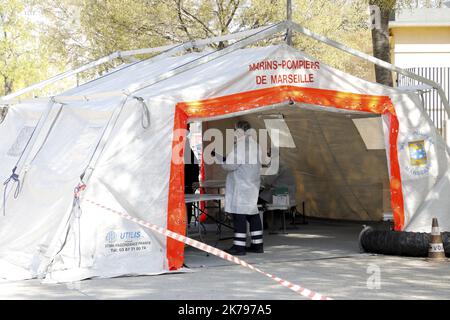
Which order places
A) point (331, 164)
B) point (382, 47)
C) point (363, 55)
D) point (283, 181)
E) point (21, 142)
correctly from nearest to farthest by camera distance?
point (363, 55), point (21, 142), point (283, 181), point (331, 164), point (382, 47)

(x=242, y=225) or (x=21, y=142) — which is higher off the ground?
(x=21, y=142)

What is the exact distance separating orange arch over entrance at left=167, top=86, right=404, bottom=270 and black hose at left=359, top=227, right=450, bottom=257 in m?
0.46

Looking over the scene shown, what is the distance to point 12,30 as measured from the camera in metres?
31.9

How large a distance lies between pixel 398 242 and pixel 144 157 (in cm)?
350

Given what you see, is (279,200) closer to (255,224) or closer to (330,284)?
(255,224)

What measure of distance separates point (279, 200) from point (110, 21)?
12.1 m

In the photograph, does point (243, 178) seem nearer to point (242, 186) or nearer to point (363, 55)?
point (242, 186)

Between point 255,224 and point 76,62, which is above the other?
point 76,62

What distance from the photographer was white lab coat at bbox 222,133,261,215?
36.8ft

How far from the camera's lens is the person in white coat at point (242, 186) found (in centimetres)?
1123

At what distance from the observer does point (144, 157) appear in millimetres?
10055

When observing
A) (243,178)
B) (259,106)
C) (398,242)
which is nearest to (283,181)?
(243,178)

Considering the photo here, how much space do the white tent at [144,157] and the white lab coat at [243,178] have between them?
2.32 ft
